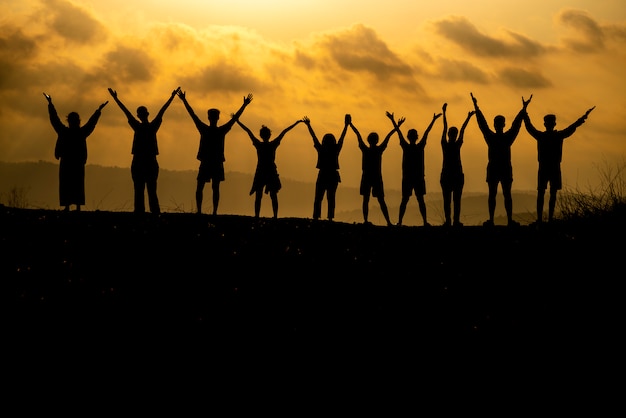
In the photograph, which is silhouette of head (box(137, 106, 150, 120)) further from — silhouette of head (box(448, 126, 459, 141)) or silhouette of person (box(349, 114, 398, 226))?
silhouette of head (box(448, 126, 459, 141))

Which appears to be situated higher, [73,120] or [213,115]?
[213,115]

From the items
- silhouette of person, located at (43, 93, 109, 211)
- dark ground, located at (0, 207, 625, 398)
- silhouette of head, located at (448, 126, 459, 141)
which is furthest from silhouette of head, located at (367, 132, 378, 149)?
silhouette of person, located at (43, 93, 109, 211)

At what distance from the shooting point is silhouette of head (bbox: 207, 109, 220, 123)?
22.9 metres

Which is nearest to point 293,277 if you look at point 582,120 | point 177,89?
point 177,89

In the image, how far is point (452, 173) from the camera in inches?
950

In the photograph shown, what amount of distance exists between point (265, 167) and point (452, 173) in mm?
5052

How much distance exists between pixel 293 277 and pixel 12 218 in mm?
7526

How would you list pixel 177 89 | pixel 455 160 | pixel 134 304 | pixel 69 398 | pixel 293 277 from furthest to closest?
pixel 455 160 → pixel 177 89 → pixel 293 277 → pixel 134 304 → pixel 69 398

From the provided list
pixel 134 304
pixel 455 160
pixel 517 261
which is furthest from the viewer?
pixel 455 160

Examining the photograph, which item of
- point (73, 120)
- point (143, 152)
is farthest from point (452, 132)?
point (73, 120)

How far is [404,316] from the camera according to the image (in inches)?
634

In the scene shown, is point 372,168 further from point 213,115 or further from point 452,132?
point 213,115

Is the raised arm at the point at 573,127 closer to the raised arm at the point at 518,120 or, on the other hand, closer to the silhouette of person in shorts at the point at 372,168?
the raised arm at the point at 518,120

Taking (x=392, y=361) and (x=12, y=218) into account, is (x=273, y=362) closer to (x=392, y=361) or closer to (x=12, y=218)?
(x=392, y=361)
